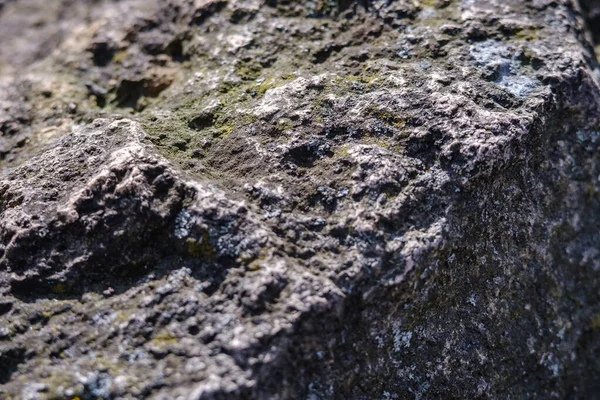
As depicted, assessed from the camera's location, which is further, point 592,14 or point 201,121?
point 592,14

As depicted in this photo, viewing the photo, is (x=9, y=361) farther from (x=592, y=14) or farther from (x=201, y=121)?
(x=592, y=14)

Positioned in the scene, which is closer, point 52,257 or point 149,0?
point 52,257

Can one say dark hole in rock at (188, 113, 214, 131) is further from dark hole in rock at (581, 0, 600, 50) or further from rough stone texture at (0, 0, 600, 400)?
dark hole in rock at (581, 0, 600, 50)

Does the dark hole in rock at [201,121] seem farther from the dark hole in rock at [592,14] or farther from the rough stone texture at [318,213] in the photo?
the dark hole in rock at [592,14]

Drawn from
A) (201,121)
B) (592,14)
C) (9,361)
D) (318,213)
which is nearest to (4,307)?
(9,361)

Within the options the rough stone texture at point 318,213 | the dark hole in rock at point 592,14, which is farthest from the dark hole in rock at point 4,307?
the dark hole in rock at point 592,14

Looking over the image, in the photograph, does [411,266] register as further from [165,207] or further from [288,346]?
[165,207]

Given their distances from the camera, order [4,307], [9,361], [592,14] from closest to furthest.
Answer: [9,361], [4,307], [592,14]

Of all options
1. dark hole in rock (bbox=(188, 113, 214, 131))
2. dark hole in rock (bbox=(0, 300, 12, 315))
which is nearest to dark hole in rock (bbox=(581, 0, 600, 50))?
dark hole in rock (bbox=(188, 113, 214, 131))

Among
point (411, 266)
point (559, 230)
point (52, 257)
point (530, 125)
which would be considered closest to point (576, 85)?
point (530, 125)
